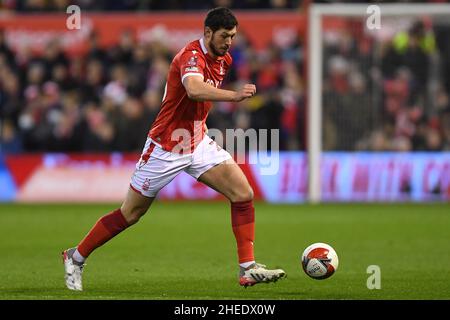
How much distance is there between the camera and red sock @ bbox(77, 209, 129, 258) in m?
9.06

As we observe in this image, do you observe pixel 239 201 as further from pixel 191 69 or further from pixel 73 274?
pixel 73 274

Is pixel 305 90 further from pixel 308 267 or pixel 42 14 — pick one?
pixel 308 267

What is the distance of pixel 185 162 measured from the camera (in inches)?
354

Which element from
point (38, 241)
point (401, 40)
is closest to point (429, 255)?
point (38, 241)

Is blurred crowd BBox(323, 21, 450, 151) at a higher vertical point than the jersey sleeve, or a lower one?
lower

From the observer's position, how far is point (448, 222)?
52.1 ft

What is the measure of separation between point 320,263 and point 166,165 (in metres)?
1.56

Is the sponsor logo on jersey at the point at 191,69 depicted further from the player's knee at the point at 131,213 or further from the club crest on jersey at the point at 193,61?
the player's knee at the point at 131,213

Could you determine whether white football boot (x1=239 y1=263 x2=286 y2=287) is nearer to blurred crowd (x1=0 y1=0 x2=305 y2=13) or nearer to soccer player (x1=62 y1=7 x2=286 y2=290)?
soccer player (x1=62 y1=7 x2=286 y2=290)

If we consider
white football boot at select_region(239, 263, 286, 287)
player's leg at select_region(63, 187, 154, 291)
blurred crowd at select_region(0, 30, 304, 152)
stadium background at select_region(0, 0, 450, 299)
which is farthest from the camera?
blurred crowd at select_region(0, 30, 304, 152)

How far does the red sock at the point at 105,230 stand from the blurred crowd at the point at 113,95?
11.6 m

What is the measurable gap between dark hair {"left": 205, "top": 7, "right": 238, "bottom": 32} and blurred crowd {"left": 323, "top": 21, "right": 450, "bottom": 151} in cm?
1201

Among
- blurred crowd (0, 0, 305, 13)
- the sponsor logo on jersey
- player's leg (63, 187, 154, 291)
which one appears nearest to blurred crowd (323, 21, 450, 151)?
blurred crowd (0, 0, 305, 13)

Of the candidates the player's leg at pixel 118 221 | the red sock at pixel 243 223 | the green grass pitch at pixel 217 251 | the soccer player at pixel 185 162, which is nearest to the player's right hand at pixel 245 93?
the soccer player at pixel 185 162
